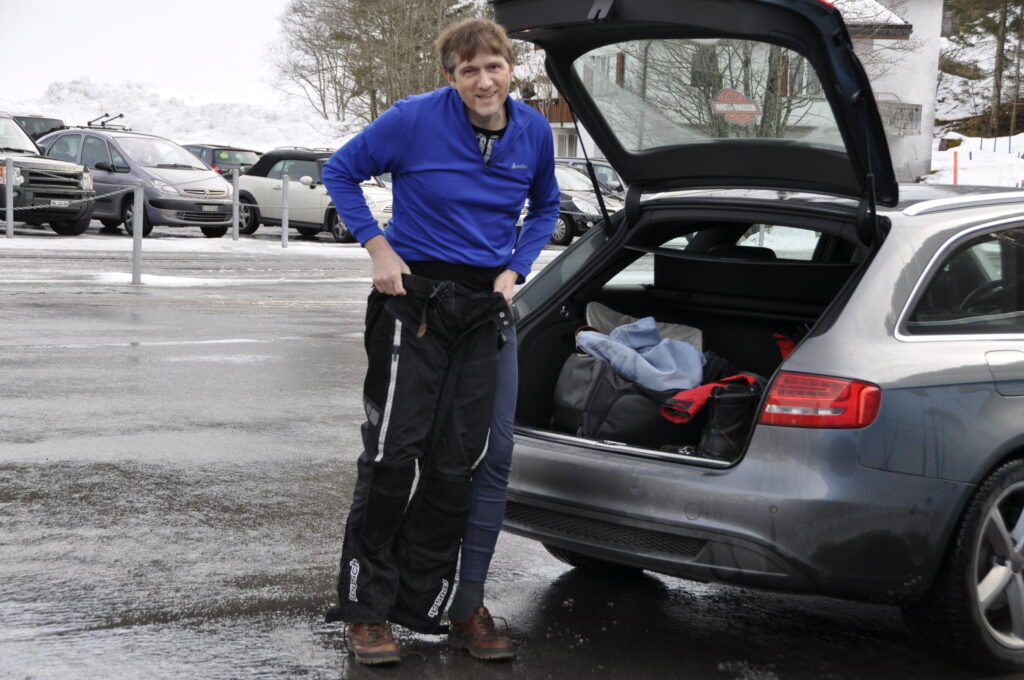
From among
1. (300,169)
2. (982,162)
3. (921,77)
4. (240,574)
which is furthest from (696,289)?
(921,77)

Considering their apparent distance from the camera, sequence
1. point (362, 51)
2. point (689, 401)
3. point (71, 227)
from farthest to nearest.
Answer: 1. point (362, 51)
2. point (71, 227)
3. point (689, 401)

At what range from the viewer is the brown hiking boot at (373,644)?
4.05m

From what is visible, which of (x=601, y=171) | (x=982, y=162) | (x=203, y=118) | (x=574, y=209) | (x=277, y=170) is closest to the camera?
(x=277, y=170)

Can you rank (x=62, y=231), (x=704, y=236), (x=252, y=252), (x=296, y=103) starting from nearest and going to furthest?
(x=704, y=236) < (x=252, y=252) < (x=62, y=231) < (x=296, y=103)

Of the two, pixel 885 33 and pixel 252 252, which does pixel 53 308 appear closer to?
pixel 252 252

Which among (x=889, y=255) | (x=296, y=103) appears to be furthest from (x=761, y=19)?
(x=296, y=103)

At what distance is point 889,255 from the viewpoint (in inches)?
170

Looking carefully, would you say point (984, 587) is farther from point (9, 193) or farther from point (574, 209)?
point (574, 209)

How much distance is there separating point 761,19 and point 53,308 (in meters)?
10.1

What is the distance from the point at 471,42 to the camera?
4016 mm

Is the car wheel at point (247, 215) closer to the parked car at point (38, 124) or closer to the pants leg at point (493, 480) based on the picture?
the parked car at point (38, 124)

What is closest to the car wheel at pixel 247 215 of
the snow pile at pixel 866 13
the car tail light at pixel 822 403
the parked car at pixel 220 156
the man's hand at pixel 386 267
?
the parked car at pixel 220 156

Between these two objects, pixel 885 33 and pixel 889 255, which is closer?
pixel 889 255

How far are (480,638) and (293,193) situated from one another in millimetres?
22423
